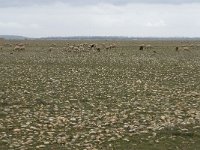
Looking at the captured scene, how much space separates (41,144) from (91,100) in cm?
882

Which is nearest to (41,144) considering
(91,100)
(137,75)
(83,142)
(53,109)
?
(83,142)

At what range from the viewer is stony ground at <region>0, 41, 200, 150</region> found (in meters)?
15.1

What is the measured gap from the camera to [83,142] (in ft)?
48.6

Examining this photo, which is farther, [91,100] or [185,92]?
[185,92]

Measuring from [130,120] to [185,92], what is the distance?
8.59 meters

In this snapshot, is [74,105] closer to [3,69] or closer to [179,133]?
[179,133]

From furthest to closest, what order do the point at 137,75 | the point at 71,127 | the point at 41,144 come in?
the point at 137,75, the point at 71,127, the point at 41,144

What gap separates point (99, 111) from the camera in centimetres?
2033

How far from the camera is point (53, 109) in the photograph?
20.8 metres

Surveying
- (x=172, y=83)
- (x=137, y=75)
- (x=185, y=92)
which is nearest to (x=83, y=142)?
(x=185, y=92)

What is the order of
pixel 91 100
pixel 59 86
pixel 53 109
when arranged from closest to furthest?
1. pixel 53 109
2. pixel 91 100
3. pixel 59 86

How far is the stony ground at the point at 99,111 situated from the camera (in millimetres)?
15062

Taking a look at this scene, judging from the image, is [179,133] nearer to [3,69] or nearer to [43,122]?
[43,122]

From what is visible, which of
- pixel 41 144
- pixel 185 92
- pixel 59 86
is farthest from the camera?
pixel 59 86
